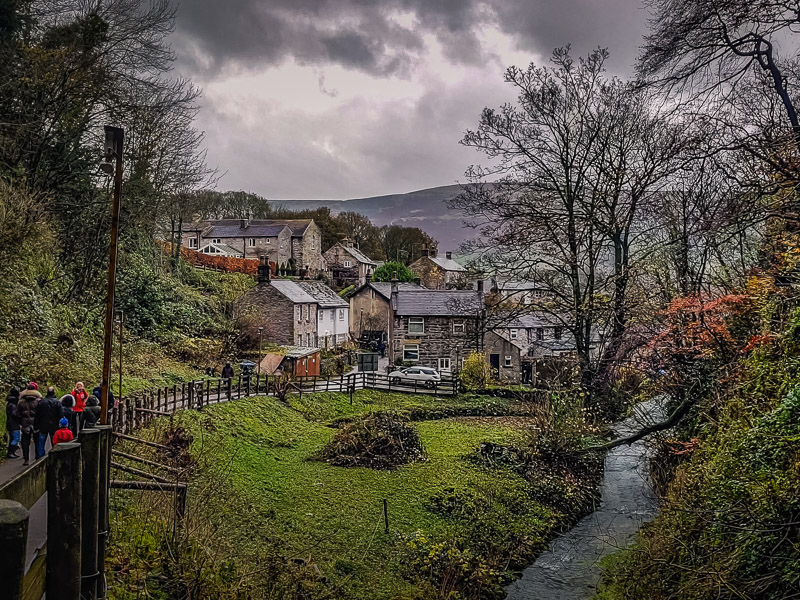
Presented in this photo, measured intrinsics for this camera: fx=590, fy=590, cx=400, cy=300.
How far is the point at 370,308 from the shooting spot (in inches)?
2142

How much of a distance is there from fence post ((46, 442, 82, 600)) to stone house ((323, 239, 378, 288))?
61.5 m

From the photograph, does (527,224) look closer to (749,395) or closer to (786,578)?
(749,395)

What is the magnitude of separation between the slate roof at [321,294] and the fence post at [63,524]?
43154 mm

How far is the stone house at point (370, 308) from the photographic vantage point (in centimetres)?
5356

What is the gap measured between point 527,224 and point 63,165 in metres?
18.9

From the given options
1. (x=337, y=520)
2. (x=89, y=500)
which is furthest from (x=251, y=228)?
(x=89, y=500)

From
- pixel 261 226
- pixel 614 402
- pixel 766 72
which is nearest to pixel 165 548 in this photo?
pixel 766 72

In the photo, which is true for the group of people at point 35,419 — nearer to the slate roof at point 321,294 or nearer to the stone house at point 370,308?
the slate roof at point 321,294

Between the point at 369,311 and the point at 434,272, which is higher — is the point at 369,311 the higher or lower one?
the lower one

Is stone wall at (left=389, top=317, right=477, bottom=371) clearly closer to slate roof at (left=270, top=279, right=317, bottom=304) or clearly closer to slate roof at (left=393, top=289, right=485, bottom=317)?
slate roof at (left=393, top=289, right=485, bottom=317)

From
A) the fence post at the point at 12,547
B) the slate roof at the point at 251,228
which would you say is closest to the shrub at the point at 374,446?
the fence post at the point at 12,547

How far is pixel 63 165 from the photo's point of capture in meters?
24.2

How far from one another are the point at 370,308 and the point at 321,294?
6.02 metres

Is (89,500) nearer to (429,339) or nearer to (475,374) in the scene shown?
(475,374)
